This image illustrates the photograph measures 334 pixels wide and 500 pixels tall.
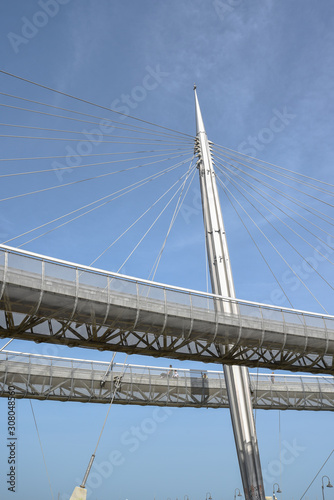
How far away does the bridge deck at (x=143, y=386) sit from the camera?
3231 cm

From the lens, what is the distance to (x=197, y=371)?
39.1 metres

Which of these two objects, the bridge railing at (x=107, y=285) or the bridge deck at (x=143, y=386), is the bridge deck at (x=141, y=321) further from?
the bridge deck at (x=143, y=386)

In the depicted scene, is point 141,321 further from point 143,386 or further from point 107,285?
point 143,386

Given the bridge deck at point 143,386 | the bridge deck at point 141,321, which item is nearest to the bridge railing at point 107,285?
the bridge deck at point 141,321

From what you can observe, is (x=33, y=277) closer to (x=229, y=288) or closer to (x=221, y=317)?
(x=221, y=317)

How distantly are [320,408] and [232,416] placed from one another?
15.7 m

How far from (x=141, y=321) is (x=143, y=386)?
51.2ft

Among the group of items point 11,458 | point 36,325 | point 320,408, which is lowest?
point 11,458

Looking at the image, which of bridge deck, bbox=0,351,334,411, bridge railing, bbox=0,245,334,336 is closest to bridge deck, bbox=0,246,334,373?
bridge railing, bbox=0,245,334,336

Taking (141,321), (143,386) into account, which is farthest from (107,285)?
(143,386)

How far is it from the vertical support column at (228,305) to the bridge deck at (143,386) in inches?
283

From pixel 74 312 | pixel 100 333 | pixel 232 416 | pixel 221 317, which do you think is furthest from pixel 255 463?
pixel 74 312

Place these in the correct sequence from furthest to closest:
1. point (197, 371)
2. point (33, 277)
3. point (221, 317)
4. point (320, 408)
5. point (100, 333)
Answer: point (320, 408) → point (197, 371) → point (221, 317) → point (100, 333) → point (33, 277)

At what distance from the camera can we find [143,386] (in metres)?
37.1
